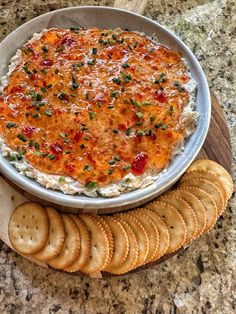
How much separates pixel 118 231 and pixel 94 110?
0.88m

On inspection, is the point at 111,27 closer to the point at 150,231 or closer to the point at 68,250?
the point at 150,231

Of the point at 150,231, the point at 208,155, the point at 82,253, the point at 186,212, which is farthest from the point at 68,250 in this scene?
the point at 208,155

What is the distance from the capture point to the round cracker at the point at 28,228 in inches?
126

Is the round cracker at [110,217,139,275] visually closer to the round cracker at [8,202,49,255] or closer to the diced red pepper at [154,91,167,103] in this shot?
the round cracker at [8,202,49,255]

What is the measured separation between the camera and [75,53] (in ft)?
12.7

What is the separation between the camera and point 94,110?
140 inches

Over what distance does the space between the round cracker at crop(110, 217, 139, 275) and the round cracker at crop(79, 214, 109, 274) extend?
0.42 feet

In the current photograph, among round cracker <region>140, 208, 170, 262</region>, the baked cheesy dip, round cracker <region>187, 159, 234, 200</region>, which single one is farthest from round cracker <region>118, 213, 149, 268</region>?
round cracker <region>187, 159, 234, 200</region>

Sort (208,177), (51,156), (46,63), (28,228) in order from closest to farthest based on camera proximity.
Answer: (28,228) → (51,156) → (208,177) → (46,63)

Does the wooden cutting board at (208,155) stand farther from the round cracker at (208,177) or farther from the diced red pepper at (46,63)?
the diced red pepper at (46,63)

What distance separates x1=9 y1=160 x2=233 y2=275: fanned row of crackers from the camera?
10.3 ft

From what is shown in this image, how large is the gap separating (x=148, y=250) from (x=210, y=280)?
0.53 metres

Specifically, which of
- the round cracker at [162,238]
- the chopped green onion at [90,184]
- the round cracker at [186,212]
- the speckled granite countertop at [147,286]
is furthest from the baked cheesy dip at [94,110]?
the speckled granite countertop at [147,286]

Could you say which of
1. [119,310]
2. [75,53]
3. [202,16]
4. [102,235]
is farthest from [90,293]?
[202,16]
